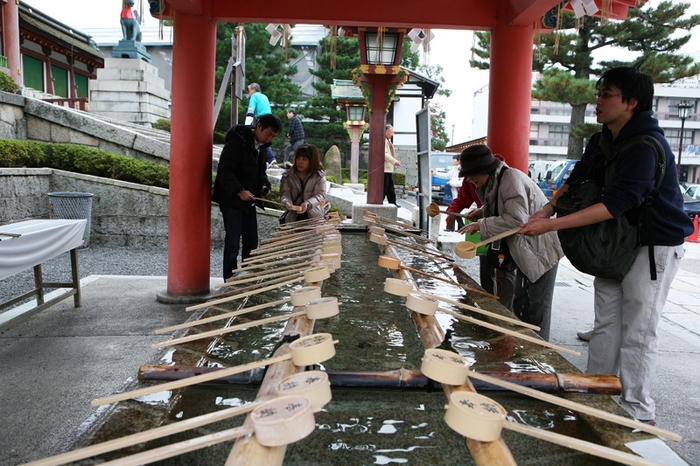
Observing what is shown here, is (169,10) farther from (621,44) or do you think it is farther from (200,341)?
(621,44)

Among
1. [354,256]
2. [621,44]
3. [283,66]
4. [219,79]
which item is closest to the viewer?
[354,256]

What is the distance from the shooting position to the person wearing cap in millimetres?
3176

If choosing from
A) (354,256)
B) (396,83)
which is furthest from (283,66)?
(354,256)

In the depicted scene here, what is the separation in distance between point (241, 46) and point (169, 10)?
A: 7.75ft

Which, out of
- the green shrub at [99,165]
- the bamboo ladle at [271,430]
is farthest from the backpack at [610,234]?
the green shrub at [99,165]

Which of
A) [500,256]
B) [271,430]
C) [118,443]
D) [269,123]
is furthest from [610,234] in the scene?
[269,123]

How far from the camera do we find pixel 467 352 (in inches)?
75.3

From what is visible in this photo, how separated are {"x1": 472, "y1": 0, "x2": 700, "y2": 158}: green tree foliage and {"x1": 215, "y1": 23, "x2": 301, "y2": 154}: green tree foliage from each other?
832 centimetres

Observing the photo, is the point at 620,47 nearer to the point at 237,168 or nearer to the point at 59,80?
the point at 237,168

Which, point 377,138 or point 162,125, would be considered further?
point 162,125

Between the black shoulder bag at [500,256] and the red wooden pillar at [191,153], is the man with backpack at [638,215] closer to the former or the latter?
the black shoulder bag at [500,256]

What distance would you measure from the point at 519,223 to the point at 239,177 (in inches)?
109

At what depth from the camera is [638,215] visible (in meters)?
2.36

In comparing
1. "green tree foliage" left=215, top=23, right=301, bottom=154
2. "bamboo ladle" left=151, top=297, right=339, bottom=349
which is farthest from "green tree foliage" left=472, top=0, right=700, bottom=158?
"bamboo ladle" left=151, top=297, right=339, bottom=349
